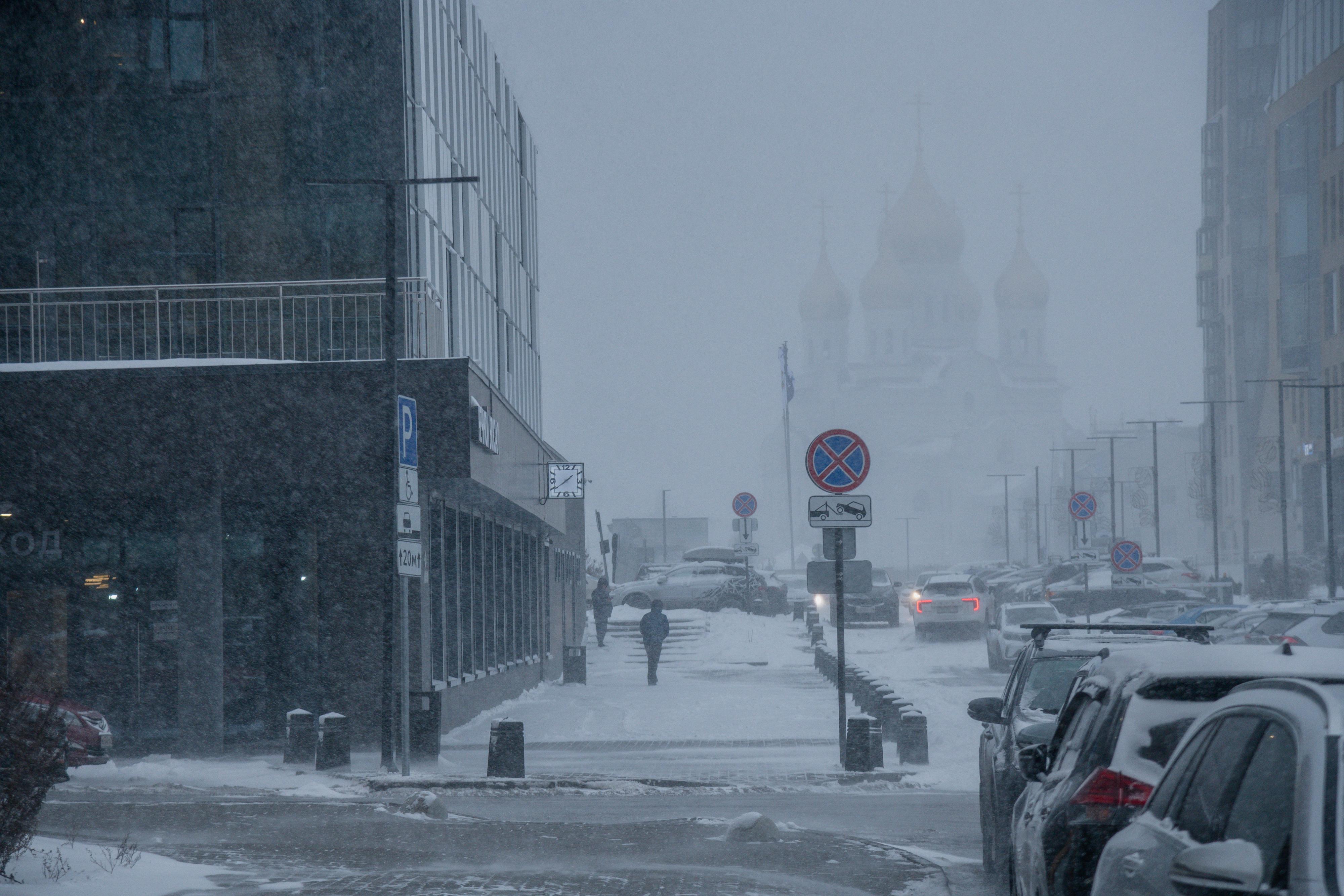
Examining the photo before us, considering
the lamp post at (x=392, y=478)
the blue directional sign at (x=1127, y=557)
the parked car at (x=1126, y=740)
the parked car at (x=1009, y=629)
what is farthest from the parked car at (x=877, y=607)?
the parked car at (x=1126, y=740)

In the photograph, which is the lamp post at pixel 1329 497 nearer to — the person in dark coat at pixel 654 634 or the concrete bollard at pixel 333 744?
the person in dark coat at pixel 654 634

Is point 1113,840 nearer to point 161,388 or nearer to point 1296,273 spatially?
point 161,388

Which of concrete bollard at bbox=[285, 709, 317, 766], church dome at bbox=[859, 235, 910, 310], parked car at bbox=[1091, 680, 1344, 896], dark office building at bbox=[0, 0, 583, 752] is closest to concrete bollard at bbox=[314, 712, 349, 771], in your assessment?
concrete bollard at bbox=[285, 709, 317, 766]

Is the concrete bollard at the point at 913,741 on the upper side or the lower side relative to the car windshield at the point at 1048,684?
lower

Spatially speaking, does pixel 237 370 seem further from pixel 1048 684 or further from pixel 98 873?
pixel 1048 684

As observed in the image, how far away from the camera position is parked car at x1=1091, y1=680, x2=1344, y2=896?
3727mm

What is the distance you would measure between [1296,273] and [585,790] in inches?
2466

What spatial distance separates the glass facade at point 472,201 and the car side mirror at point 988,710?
45.1 ft

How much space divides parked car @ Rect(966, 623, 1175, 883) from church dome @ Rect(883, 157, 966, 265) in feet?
447

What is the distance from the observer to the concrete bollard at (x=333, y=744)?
17547mm

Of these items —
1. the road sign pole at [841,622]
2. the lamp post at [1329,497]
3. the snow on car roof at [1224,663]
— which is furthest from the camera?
the lamp post at [1329,497]

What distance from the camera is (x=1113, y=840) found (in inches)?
205

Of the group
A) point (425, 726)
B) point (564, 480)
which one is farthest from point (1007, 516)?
point (425, 726)

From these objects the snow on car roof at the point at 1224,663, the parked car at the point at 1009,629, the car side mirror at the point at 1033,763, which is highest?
the snow on car roof at the point at 1224,663
